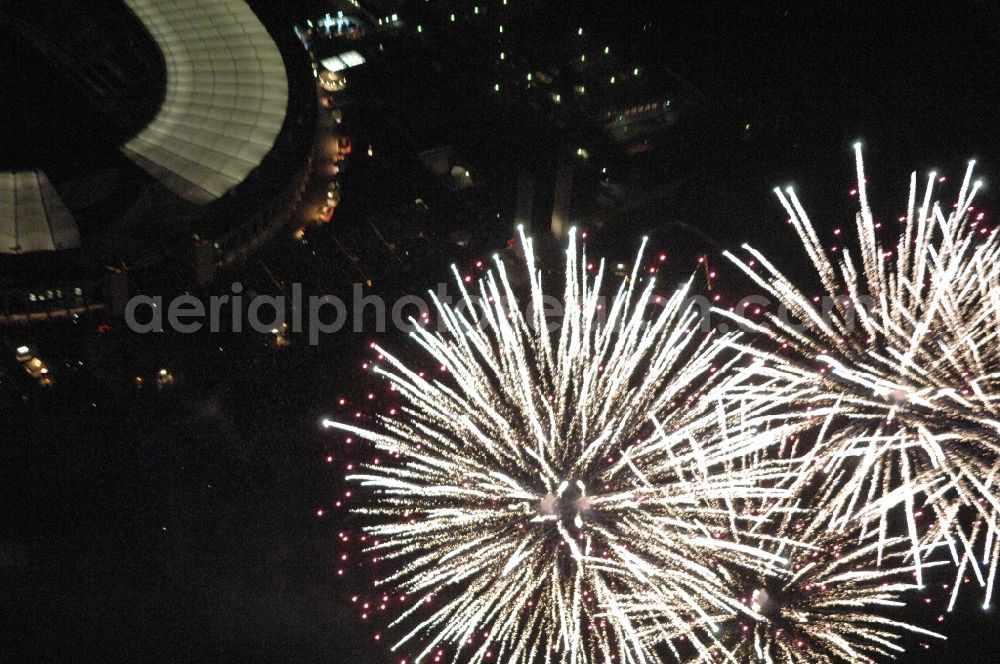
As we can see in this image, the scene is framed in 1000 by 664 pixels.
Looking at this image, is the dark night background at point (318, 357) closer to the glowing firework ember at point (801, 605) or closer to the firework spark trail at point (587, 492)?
the glowing firework ember at point (801, 605)

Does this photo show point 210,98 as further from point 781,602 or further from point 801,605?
point 801,605

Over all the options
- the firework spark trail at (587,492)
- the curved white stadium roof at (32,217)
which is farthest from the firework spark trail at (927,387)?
the curved white stadium roof at (32,217)

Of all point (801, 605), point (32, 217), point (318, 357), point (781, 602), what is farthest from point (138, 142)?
point (801, 605)

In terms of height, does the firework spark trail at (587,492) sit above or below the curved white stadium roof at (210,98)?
below

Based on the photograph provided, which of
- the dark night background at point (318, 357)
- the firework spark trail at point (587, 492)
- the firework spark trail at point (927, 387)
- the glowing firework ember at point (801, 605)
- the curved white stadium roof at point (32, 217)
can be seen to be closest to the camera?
the firework spark trail at point (927, 387)

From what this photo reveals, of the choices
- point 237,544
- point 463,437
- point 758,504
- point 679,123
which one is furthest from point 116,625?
point 679,123

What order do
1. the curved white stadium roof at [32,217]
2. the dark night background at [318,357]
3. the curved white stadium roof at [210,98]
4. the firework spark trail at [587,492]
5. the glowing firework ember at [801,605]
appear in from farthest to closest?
the curved white stadium roof at [210,98] < the curved white stadium roof at [32,217] < the dark night background at [318,357] < the glowing firework ember at [801,605] < the firework spark trail at [587,492]
